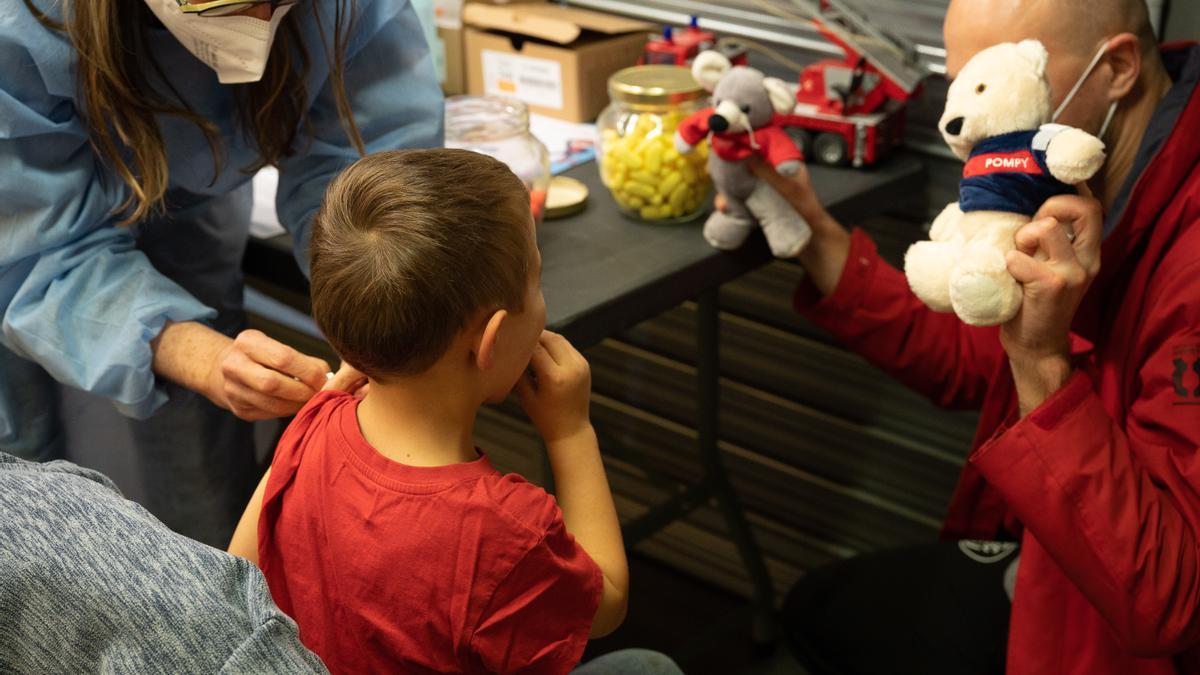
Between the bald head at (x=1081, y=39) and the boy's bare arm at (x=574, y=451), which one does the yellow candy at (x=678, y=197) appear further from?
the boy's bare arm at (x=574, y=451)

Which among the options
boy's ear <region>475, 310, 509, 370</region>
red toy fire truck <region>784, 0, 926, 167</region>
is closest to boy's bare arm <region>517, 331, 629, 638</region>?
boy's ear <region>475, 310, 509, 370</region>

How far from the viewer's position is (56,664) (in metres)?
0.66

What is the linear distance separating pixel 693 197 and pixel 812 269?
17 cm

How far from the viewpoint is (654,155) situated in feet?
5.06

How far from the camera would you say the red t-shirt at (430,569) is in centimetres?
91

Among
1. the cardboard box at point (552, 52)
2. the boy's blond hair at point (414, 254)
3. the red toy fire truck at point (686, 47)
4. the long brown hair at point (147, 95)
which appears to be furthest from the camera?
the cardboard box at point (552, 52)

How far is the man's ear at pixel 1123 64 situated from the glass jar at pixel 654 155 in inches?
19.6

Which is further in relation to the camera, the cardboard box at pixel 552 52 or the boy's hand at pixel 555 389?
the cardboard box at pixel 552 52

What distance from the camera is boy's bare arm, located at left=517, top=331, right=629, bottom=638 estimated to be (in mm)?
1000

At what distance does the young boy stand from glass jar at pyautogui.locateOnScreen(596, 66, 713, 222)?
0.60 metres

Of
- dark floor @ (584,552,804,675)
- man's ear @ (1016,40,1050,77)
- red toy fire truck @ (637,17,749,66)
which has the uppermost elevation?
man's ear @ (1016,40,1050,77)

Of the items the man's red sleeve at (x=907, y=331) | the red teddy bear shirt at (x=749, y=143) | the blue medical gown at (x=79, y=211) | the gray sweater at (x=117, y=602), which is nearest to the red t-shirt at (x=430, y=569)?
the gray sweater at (x=117, y=602)

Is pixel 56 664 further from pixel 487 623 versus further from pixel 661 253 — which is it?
pixel 661 253

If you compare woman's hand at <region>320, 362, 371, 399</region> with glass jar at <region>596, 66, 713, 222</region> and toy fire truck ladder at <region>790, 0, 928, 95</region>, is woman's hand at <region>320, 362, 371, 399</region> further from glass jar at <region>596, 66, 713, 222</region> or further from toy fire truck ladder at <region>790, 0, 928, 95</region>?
toy fire truck ladder at <region>790, 0, 928, 95</region>
